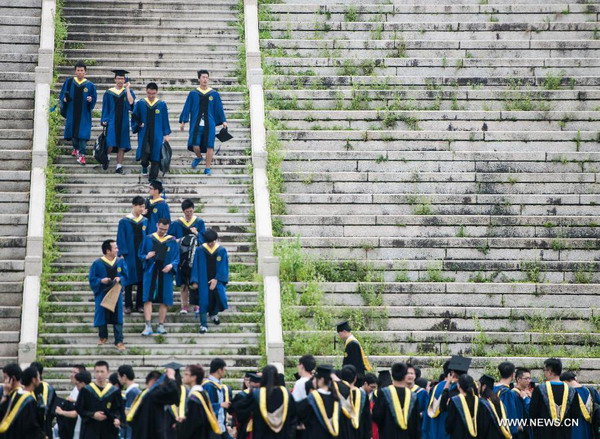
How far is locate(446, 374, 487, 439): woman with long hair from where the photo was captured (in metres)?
15.8

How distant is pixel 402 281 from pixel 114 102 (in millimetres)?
5537

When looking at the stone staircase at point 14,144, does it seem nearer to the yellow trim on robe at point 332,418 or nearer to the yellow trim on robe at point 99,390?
the yellow trim on robe at point 99,390

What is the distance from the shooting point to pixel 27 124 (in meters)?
22.8

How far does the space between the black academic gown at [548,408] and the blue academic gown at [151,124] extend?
7.91 m

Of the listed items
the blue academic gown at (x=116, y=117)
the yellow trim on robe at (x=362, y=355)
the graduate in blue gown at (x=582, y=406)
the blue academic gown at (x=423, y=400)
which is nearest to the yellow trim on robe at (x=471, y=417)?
the blue academic gown at (x=423, y=400)

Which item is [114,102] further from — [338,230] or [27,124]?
[338,230]

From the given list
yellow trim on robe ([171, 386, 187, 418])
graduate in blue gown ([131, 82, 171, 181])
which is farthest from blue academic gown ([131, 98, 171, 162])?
yellow trim on robe ([171, 386, 187, 418])

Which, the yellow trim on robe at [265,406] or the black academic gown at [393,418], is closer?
the yellow trim on robe at [265,406]

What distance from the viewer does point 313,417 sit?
1537 centimetres

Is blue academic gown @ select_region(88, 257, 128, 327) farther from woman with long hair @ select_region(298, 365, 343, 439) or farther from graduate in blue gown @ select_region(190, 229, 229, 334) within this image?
woman with long hair @ select_region(298, 365, 343, 439)

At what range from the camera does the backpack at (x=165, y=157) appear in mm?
21672

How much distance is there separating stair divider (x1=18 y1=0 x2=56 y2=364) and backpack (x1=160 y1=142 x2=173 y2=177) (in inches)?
72.1

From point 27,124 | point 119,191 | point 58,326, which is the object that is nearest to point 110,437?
point 58,326

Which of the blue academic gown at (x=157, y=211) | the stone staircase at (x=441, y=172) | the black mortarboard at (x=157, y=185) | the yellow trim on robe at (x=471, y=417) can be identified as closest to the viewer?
the yellow trim on robe at (x=471, y=417)
